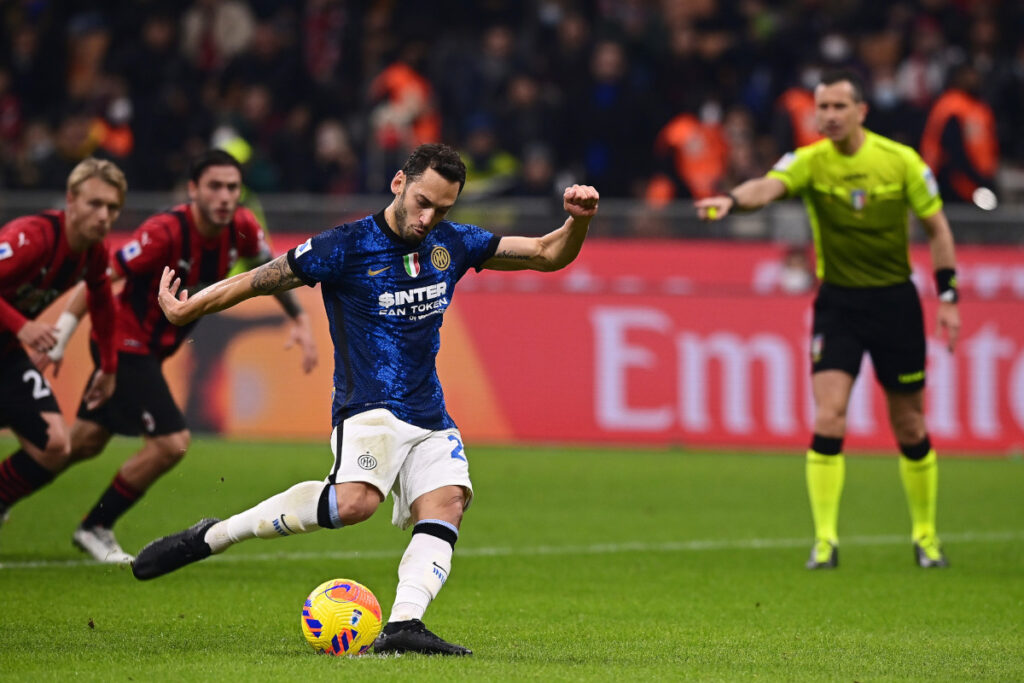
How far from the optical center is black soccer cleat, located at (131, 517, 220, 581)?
21.6 ft

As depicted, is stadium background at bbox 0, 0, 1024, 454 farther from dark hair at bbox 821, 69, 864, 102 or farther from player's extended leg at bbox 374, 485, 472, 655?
player's extended leg at bbox 374, 485, 472, 655

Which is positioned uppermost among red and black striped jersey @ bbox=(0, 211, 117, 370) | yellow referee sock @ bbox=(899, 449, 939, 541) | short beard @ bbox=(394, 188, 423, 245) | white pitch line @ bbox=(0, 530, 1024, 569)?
short beard @ bbox=(394, 188, 423, 245)

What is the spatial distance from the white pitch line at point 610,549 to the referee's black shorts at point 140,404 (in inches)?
32.0

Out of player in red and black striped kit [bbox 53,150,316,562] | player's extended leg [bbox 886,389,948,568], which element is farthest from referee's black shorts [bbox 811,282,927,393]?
player in red and black striped kit [bbox 53,150,316,562]

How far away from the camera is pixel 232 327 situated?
16.0 meters

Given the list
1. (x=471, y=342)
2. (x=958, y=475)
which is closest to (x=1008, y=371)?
(x=958, y=475)

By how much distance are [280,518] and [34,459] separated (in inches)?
118

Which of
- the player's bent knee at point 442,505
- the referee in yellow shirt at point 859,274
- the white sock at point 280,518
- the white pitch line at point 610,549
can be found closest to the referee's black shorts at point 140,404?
the white pitch line at point 610,549

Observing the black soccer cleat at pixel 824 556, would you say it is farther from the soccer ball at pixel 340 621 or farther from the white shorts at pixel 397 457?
the soccer ball at pixel 340 621

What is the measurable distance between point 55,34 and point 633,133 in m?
7.85

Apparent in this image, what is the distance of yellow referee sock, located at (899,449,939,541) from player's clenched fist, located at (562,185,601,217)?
4.16 meters

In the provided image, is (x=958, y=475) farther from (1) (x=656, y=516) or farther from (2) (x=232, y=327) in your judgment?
(2) (x=232, y=327)

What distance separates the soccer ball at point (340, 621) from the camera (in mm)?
6234

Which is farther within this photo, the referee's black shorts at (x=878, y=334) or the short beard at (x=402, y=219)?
the referee's black shorts at (x=878, y=334)
